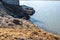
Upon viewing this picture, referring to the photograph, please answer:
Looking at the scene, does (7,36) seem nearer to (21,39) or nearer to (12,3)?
(21,39)

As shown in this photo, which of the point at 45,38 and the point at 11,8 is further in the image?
the point at 11,8

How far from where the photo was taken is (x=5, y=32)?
9547 millimetres

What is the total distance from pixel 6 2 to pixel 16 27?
834 centimetres

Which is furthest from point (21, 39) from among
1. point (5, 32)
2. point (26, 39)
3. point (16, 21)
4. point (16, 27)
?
point (16, 21)

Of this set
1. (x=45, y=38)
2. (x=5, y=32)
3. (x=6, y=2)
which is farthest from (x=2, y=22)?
(x=6, y=2)

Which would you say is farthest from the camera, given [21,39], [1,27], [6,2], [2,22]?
[6,2]

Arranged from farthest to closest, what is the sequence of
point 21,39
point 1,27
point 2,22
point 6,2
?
Answer: point 6,2 < point 2,22 < point 1,27 < point 21,39

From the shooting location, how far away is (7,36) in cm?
905

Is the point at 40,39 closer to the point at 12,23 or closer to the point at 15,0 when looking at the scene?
the point at 12,23

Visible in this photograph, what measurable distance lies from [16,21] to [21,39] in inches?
130

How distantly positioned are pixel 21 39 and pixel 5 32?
1120 mm

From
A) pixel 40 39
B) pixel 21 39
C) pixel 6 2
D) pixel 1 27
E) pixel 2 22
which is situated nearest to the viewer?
pixel 21 39

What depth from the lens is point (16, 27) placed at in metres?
11.3

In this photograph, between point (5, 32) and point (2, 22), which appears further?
point (2, 22)
